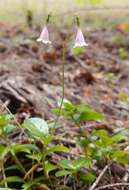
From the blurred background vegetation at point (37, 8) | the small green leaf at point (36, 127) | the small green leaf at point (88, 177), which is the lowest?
the blurred background vegetation at point (37, 8)

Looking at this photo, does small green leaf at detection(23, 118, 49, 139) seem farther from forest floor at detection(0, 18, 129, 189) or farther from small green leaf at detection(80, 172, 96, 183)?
forest floor at detection(0, 18, 129, 189)

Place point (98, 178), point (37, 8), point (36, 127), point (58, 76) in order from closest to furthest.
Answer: point (36, 127), point (98, 178), point (58, 76), point (37, 8)

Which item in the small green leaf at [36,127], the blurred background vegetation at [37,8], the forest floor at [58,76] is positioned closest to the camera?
the small green leaf at [36,127]

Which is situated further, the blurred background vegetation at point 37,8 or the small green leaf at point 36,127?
the blurred background vegetation at point 37,8

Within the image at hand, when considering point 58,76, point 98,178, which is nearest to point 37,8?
point 58,76

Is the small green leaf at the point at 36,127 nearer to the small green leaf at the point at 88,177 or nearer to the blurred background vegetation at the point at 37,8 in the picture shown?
the small green leaf at the point at 88,177

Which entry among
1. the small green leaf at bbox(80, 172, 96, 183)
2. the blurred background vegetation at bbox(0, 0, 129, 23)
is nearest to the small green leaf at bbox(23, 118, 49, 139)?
the small green leaf at bbox(80, 172, 96, 183)

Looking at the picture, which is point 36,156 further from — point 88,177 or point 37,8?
point 37,8

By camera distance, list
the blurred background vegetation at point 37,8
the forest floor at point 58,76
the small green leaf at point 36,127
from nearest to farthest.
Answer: the small green leaf at point 36,127
the forest floor at point 58,76
the blurred background vegetation at point 37,8

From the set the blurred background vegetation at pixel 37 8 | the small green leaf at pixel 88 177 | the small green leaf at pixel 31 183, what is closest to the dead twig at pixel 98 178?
the small green leaf at pixel 88 177

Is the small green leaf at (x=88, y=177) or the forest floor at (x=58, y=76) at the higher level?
the small green leaf at (x=88, y=177)
